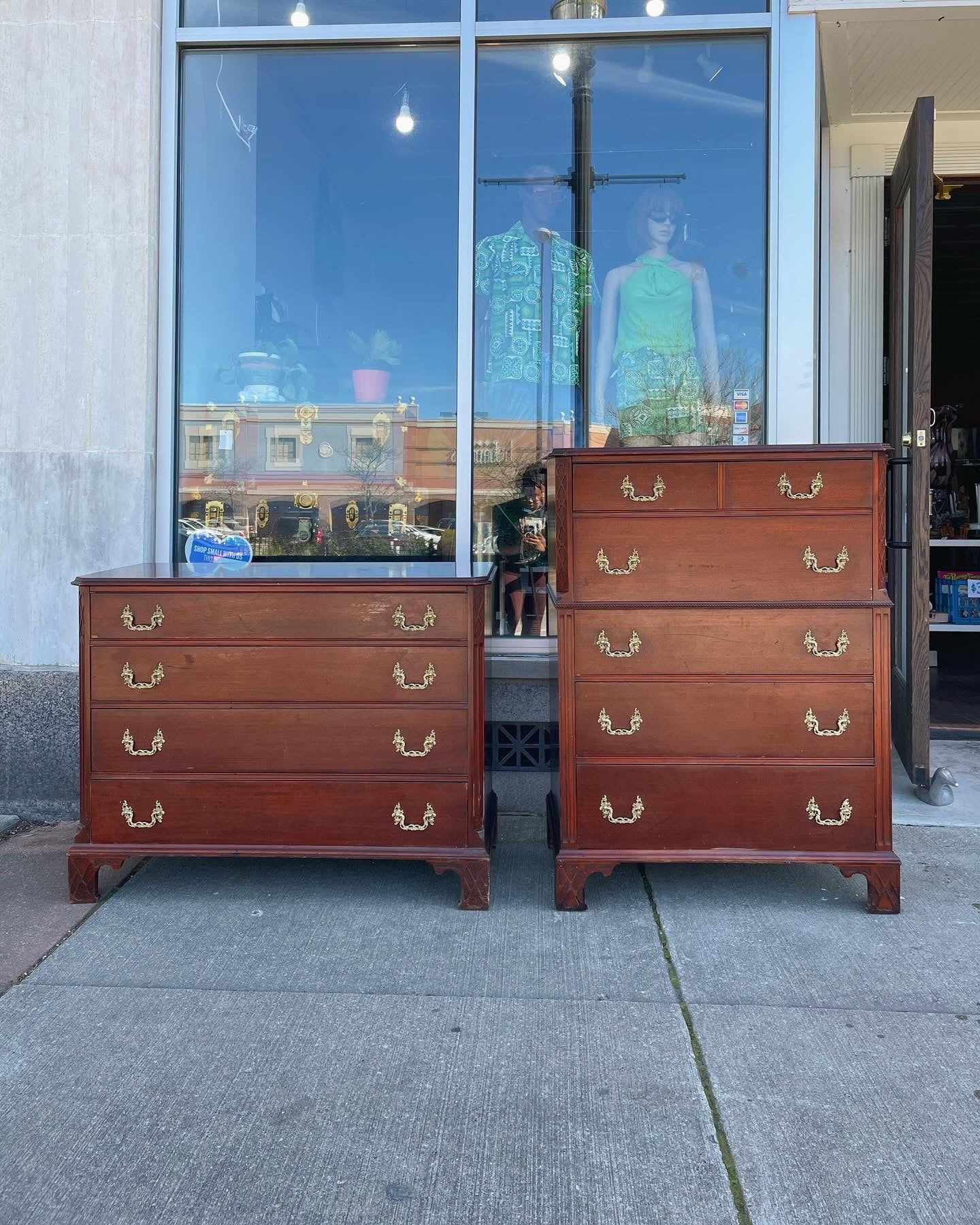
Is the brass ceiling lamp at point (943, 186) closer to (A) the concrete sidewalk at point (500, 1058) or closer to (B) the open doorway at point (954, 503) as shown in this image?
(B) the open doorway at point (954, 503)

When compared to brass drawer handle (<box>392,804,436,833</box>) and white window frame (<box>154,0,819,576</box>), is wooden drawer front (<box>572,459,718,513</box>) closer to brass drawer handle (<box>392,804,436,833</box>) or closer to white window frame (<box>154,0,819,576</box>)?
brass drawer handle (<box>392,804,436,833</box>)

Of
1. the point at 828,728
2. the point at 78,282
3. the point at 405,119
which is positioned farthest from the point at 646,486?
the point at 78,282

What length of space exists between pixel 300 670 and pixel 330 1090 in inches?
57.3

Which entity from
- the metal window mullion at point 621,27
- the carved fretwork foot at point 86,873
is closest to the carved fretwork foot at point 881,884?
the carved fretwork foot at point 86,873

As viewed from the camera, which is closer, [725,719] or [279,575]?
[725,719]

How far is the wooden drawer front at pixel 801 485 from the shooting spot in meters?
3.34

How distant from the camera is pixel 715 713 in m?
3.41

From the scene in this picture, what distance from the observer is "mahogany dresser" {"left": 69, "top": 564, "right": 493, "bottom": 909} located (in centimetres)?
346

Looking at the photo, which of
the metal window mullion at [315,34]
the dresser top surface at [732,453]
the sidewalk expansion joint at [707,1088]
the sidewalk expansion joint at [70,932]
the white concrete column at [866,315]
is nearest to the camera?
the sidewalk expansion joint at [707,1088]

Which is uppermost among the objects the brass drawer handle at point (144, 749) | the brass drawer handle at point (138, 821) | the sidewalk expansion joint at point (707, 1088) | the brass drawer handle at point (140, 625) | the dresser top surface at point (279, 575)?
the dresser top surface at point (279, 575)

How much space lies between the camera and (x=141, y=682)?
3.51 meters

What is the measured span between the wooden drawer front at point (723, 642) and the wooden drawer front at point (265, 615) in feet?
1.56

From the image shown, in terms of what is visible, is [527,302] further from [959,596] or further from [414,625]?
[959,596]

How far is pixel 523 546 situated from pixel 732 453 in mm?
1647
